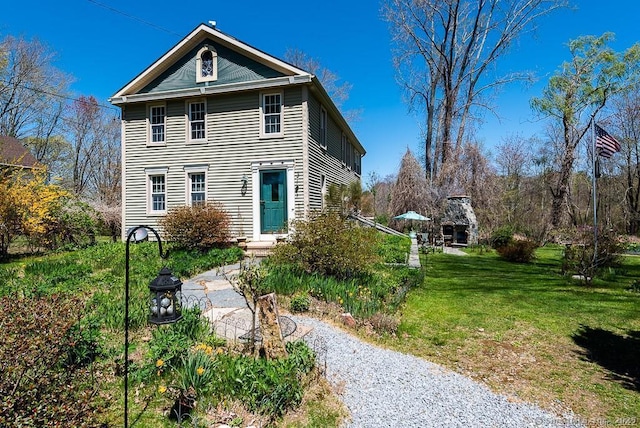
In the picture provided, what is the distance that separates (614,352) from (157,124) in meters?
15.1

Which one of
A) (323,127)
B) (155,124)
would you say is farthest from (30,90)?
(323,127)

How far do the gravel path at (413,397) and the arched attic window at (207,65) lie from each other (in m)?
12.0

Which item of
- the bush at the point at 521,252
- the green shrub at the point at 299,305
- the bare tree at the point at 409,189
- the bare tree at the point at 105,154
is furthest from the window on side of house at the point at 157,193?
the bare tree at the point at 105,154

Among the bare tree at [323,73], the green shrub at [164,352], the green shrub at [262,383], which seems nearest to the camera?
the green shrub at [262,383]

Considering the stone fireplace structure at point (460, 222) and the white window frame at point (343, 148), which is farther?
the stone fireplace structure at point (460, 222)

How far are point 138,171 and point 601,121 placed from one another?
27353mm

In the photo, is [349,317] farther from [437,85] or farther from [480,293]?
[437,85]

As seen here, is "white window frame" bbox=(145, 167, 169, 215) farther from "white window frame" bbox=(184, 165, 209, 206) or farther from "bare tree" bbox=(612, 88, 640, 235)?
"bare tree" bbox=(612, 88, 640, 235)

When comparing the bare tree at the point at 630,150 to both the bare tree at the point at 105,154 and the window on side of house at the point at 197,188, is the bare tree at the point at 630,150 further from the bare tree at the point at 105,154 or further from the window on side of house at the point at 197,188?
the bare tree at the point at 105,154

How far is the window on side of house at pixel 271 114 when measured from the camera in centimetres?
1234

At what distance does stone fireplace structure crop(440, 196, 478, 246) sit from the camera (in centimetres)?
1844

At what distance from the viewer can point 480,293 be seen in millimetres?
7824

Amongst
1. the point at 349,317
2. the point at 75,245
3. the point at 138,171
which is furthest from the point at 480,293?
the point at 75,245

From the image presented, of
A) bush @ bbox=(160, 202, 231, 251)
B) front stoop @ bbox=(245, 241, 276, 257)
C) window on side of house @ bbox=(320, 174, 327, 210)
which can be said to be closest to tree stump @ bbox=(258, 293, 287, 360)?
bush @ bbox=(160, 202, 231, 251)
